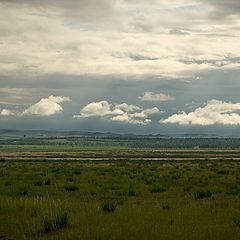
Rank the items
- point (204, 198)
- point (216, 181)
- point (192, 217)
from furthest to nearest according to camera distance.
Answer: point (216, 181) → point (204, 198) → point (192, 217)

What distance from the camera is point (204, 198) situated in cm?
2306

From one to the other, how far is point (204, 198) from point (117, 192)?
5405 mm

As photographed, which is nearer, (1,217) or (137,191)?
(1,217)

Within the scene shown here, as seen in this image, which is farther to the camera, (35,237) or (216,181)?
(216,181)

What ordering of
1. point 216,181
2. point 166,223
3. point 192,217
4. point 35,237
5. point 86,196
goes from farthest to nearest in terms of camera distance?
point 216,181 < point 86,196 < point 192,217 < point 166,223 < point 35,237

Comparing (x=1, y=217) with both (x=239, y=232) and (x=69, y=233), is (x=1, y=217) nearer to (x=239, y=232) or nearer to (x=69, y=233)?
(x=69, y=233)

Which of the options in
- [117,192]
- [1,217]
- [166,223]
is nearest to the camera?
[166,223]

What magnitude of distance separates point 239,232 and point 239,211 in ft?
14.9

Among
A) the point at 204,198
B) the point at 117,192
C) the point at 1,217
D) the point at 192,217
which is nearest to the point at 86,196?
the point at 117,192

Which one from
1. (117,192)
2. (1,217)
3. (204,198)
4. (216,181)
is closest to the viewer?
(1,217)

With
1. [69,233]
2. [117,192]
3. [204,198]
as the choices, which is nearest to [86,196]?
[117,192]

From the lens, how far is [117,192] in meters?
26.5

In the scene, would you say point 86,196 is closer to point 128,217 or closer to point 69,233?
point 128,217

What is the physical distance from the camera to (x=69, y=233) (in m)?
12.9
